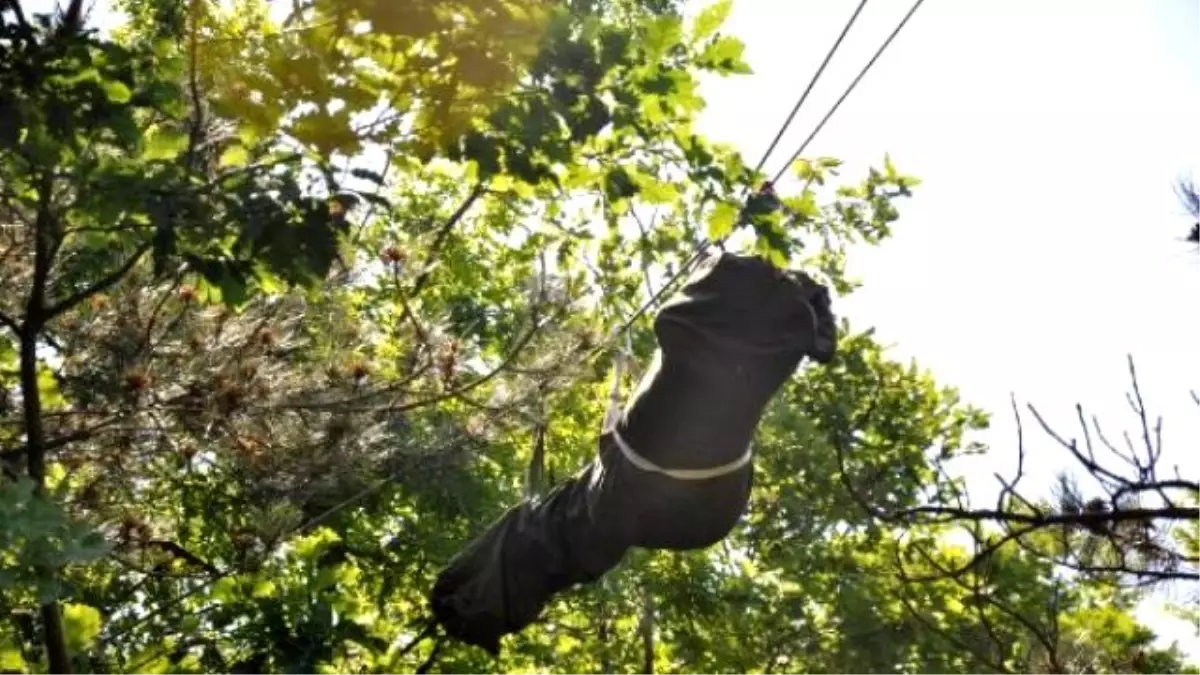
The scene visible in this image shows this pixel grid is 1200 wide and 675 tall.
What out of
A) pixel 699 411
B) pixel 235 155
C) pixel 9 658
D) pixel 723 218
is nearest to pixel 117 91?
pixel 235 155

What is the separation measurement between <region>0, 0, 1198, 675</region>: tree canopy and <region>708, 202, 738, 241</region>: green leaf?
0.03ft

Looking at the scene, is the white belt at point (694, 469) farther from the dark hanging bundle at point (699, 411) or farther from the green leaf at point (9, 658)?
the green leaf at point (9, 658)

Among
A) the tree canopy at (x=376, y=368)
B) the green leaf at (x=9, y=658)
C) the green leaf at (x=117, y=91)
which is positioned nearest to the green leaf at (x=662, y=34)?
the tree canopy at (x=376, y=368)

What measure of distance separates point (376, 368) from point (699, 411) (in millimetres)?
2681

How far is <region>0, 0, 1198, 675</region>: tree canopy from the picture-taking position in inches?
114

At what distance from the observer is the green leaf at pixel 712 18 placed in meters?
3.19

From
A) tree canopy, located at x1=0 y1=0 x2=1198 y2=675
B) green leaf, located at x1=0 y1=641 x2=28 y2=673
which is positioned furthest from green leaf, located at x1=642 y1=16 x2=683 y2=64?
green leaf, located at x1=0 y1=641 x2=28 y2=673

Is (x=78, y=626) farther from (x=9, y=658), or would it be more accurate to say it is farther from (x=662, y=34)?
(x=662, y=34)

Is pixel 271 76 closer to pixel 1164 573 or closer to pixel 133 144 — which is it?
pixel 133 144

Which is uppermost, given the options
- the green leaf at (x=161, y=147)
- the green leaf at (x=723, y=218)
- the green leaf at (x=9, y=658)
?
the green leaf at (x=161, y=147)

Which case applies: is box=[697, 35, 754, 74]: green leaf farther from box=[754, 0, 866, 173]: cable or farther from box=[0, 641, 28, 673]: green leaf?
box=[0, 641, 28, 673]: green leaf

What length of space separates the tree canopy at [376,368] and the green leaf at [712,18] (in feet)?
0.06

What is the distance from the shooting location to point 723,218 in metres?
3.40

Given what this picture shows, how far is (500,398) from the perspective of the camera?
5609 mm
